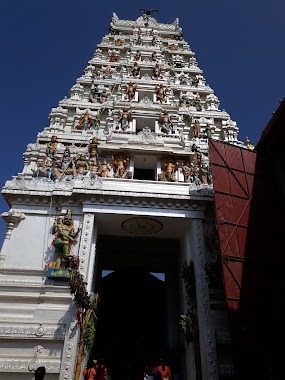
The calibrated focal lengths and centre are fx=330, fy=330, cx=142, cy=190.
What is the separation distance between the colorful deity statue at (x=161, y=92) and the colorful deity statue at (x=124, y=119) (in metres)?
2.50

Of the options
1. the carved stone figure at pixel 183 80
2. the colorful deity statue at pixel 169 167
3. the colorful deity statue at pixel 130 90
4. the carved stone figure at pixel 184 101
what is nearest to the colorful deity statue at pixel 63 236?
the colorful deity statue at pixel 169 167

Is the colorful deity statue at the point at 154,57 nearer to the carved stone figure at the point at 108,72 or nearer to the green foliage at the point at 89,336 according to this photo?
the carved stone figure at the point at 108,72

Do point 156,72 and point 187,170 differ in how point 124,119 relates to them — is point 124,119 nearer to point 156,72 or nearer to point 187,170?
point 187,170

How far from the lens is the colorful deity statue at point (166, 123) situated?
17234 mm

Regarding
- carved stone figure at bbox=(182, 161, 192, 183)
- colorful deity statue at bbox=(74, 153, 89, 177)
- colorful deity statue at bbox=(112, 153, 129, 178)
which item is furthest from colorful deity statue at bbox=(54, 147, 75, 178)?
carved stone figure at bbox=(182, 161, 192, 183)

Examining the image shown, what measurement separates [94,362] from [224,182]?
728 cm

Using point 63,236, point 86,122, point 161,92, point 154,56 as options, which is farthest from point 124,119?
point 154,56

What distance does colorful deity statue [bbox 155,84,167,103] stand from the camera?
1931 cm

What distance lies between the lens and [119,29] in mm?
29297

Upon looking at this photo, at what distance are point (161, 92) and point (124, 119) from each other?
369cm

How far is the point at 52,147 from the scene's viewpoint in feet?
49.2

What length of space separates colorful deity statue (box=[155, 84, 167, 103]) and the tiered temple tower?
0.07 meters

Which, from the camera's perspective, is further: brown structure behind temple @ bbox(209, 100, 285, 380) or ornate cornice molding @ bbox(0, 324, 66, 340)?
ornate cornice molding @ bbox(0, 324, 66, 340)

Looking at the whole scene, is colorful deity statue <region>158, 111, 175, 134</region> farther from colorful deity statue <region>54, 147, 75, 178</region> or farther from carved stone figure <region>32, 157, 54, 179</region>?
carved stone figure <region>32, 157, 54, 179</region>
